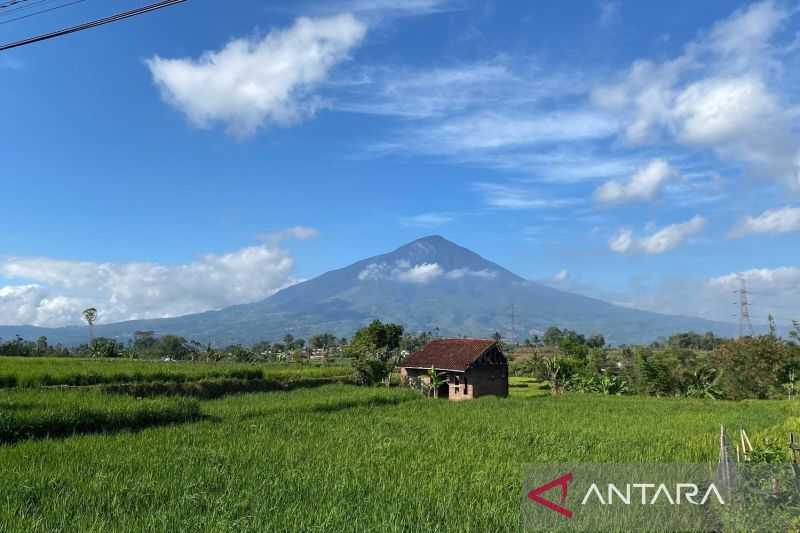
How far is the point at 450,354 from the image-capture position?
34.0 metres

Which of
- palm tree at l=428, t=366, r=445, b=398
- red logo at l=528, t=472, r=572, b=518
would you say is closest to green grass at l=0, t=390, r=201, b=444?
red logo at l=528, t=472, r=572, b=518

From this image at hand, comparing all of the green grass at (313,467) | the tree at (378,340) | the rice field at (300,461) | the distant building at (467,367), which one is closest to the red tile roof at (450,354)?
the distant building at (467,367)

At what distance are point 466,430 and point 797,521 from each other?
35.2 ft

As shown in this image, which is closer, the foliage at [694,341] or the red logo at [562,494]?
the red logo at [562,494]

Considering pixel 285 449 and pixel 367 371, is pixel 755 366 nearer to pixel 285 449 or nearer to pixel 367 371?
pixel 367 371

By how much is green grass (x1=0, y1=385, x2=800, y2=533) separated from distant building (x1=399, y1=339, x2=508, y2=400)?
13118mm

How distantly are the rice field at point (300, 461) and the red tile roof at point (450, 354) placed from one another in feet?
40.6

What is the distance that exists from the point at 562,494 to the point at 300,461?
461cm

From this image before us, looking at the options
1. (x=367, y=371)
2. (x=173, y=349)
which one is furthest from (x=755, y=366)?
(x=173, y=349)

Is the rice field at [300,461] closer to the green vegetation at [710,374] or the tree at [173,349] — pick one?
the green vegetation at [710,374]

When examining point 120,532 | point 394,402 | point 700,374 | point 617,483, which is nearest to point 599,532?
point 617,483

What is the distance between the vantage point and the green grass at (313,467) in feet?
20.7

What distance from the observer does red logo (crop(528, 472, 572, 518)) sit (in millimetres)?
7023

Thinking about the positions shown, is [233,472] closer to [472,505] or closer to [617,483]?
[472,505]
